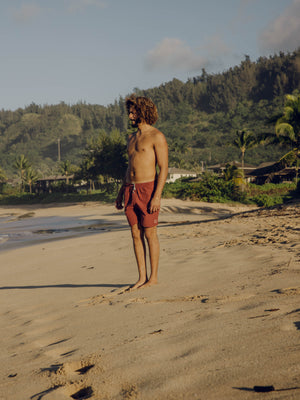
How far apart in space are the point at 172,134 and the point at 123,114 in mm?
62578

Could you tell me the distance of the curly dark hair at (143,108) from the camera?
410 cm

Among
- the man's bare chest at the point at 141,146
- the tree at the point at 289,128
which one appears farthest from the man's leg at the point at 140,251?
the tree at the point at 289,128

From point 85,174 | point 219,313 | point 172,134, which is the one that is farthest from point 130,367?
point 172,134

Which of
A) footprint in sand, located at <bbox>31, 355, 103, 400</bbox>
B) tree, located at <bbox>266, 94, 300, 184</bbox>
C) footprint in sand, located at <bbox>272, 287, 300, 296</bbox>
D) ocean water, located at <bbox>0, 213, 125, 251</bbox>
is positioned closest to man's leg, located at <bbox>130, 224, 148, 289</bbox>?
footprint in sand, located at <bbox>272, 287, 300, 296</bbox>

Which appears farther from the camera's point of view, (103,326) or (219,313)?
(103,326)

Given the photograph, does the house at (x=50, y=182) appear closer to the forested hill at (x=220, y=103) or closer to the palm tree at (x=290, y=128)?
the palm tree at (x=290, y=128)

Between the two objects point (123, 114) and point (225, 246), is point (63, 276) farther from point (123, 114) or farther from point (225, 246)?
point (123, 114)

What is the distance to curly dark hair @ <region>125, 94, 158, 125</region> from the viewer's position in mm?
4102

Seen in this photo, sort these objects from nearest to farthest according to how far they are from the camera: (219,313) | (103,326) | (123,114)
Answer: (219,313), (103,326), (123,114)

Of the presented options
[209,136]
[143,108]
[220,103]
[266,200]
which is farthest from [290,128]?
[220,103]

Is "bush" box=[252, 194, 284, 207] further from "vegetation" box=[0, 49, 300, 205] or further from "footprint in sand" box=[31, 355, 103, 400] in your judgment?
"footprint in sand" box=[31, 355, 103, 400]

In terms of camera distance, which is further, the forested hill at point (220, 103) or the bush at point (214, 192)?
the forested hill at point (220, 103)

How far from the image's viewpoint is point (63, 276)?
5332 mm

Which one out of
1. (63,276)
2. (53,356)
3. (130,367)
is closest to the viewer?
(130,367)
